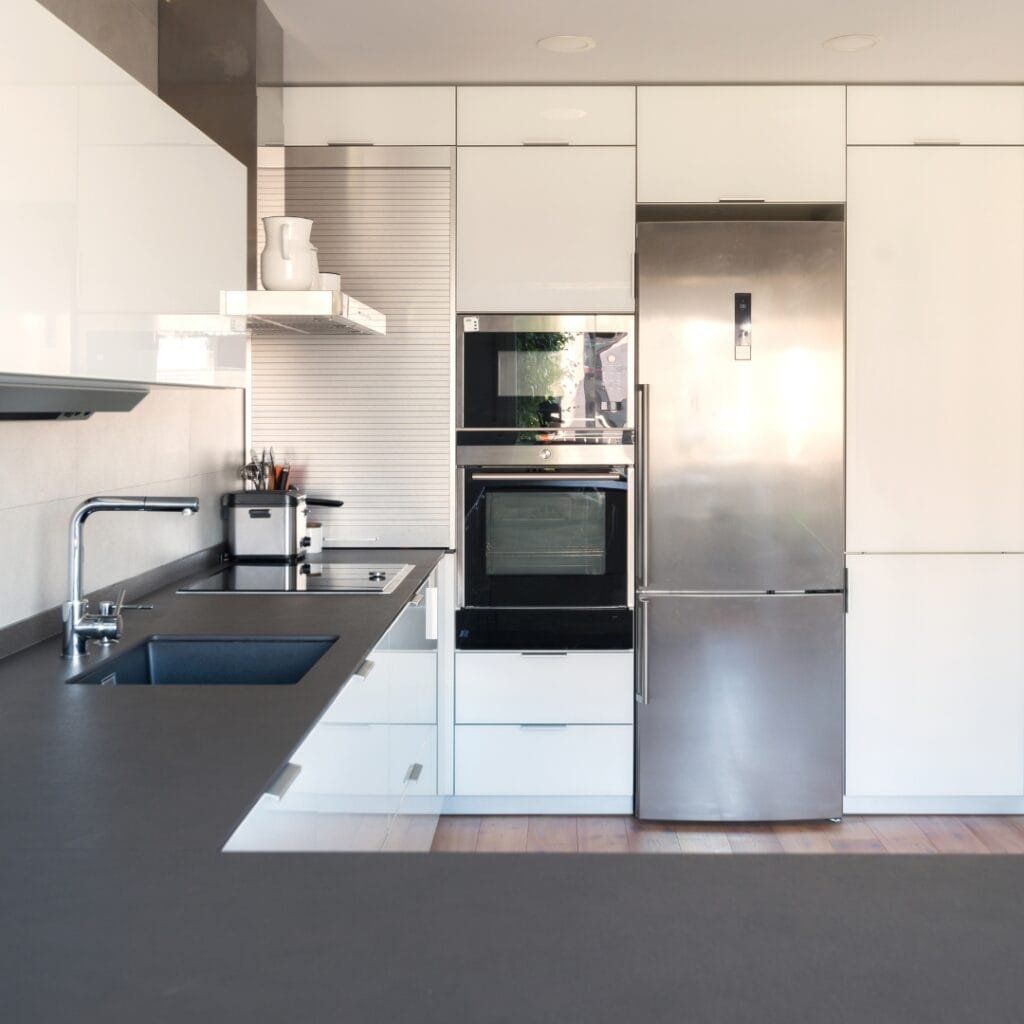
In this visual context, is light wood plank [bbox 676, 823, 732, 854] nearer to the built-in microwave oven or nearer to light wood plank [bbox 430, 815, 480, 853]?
light wood plank [bbox 430, 815, 480, 853]

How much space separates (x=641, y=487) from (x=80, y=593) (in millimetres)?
2148

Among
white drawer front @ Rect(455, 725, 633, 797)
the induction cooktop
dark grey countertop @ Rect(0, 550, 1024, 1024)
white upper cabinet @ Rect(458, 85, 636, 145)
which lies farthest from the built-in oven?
dark grey countertop @ Rect(0, 550, 1024, 1024)

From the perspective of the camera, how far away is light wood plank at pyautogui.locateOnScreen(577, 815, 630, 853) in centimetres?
403

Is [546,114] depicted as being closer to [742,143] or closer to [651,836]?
[742,143]

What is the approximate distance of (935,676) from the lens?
14.0ft

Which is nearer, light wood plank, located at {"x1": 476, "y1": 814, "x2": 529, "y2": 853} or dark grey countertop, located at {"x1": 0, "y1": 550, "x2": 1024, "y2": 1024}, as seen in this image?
dark grey countertop, located at {"x1": 0, "y1": 550, "x2": 1024, "y2": 1024}

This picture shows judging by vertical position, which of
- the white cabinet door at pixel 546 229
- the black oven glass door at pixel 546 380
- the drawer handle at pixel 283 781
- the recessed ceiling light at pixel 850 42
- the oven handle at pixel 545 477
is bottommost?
the drawer handle at pixel 283 781

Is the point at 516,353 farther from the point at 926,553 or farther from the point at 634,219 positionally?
the point at 926,553

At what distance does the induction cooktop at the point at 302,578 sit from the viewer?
327cm

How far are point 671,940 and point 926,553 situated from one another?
3.42 metres

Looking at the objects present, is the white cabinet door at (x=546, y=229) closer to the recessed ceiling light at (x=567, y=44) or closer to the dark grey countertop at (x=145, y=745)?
the recessed ceiling light at (x=567, y=44)

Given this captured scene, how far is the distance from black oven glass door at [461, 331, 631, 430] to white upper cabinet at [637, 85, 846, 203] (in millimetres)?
559

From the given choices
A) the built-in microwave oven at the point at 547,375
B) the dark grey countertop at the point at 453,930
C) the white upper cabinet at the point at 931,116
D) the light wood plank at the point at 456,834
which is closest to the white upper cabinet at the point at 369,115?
the built-in microwave oven at the point at 547,375

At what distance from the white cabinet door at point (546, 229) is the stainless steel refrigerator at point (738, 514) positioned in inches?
5.2
